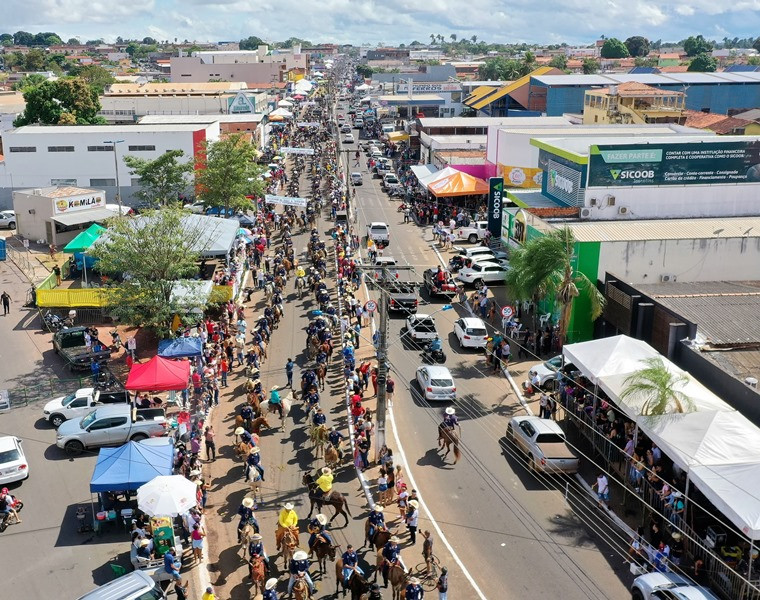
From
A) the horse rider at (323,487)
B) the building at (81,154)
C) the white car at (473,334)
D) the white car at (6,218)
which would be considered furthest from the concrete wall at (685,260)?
the white car at (6,218)

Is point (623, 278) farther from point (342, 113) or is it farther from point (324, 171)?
point (342, 113)

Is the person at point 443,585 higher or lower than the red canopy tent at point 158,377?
lower

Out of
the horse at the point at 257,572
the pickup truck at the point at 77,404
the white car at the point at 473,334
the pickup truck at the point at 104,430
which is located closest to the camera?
the horse at the point at 257,572

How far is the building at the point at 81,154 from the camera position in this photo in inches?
2234

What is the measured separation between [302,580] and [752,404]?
1226cm

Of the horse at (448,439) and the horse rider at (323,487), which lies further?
the horse at (448,439)

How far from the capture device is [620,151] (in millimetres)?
36625

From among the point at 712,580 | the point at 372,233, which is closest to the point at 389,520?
the point at 712,580

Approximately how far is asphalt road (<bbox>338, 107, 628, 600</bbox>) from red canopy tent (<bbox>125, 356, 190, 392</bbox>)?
6.63m

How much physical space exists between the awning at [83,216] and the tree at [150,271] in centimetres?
1777

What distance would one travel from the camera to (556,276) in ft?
93.4

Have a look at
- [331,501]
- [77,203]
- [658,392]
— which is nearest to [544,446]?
[658,392]

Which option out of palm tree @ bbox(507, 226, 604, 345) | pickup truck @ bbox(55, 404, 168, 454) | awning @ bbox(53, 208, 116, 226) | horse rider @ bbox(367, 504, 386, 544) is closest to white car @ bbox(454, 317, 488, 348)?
palm tree @ bbox(507, 226, 604, 345)

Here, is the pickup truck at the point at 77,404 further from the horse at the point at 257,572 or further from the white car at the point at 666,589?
the white car at the point at 666,589
